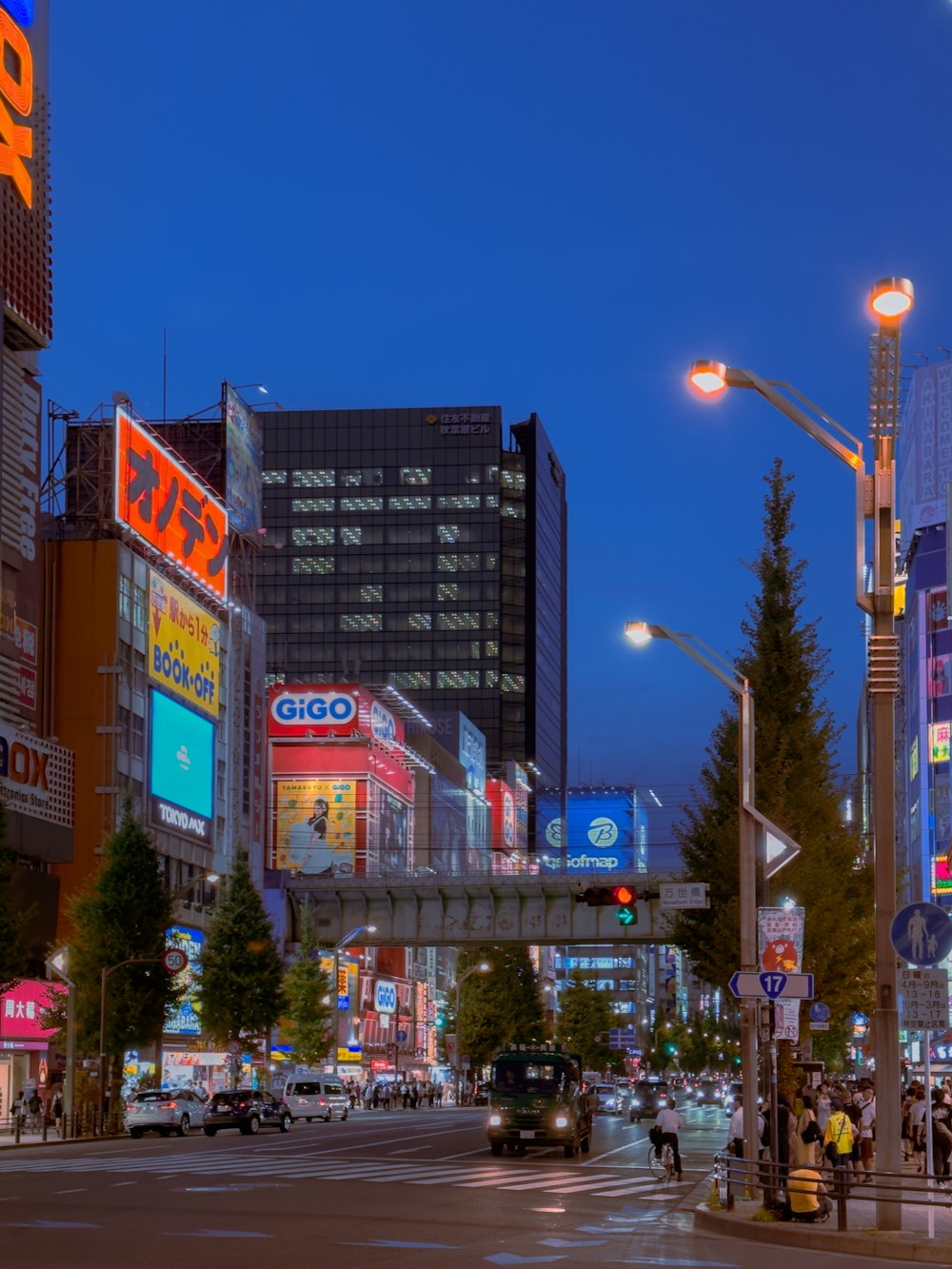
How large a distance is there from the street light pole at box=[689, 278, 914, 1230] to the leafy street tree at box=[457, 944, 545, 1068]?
104 m

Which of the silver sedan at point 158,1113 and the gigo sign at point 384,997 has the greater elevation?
the silver sedan at point 158,1113

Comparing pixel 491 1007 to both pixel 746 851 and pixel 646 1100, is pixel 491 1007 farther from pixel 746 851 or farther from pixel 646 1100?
pixel 746 851

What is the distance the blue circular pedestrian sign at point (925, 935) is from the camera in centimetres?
1969

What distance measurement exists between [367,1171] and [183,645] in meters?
57.8

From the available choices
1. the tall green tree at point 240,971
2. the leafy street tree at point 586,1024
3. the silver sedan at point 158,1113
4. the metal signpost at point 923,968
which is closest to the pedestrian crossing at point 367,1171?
the metal signpost at point 923,968

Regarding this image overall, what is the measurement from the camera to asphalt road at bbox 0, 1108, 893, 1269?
62.4 feet

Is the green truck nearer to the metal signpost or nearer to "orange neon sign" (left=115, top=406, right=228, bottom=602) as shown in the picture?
the metal signpost

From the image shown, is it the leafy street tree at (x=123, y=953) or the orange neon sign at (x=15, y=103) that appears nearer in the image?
→ the leafy street tree at (x=123, y=953)

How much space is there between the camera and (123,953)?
2472 inches

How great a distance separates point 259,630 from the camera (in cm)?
10944

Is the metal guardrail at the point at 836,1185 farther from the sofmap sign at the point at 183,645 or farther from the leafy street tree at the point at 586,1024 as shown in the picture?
the leafy street tree at the point at 586,1024

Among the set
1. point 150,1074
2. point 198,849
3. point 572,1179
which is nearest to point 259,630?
point 198,849

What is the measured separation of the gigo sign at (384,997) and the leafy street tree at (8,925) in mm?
84159

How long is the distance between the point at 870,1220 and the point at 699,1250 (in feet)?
12.7
